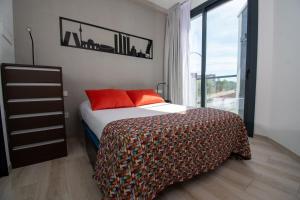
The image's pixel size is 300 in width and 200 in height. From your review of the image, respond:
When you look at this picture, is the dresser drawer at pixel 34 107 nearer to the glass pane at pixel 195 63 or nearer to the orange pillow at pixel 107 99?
the orange pillow at pixel 107 99

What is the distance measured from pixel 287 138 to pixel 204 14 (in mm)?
2811

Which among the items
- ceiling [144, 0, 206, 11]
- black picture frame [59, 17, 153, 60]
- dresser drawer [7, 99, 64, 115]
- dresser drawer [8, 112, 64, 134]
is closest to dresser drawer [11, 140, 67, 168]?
dresser drawer [8, 112, 64, 134]

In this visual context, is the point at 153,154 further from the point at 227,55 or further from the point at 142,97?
the point at 227,55

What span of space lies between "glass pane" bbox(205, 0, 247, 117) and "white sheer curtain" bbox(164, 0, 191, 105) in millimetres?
488

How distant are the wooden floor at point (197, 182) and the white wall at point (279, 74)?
43 cm

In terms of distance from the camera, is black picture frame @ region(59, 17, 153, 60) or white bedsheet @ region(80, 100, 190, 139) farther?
black picture frame @ region(59, 17, 153, 60)

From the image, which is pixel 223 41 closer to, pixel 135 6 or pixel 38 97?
pixel 135 6

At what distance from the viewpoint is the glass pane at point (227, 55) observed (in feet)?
8.31

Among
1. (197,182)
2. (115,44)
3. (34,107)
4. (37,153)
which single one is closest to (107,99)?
(34,107)

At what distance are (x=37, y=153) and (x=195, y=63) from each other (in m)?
3.44

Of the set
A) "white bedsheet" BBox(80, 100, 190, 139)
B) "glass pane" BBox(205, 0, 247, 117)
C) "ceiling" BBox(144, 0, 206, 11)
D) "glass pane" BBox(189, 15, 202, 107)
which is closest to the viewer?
"white bedsheet" BBox(80, 100, 190, 139)

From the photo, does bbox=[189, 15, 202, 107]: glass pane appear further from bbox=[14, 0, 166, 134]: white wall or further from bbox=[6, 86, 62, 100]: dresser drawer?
bbox=[6, 86, 62, 100]: dresser drawer

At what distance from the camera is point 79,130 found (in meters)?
2.50

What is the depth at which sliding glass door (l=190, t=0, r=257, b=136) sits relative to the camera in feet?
7.94
